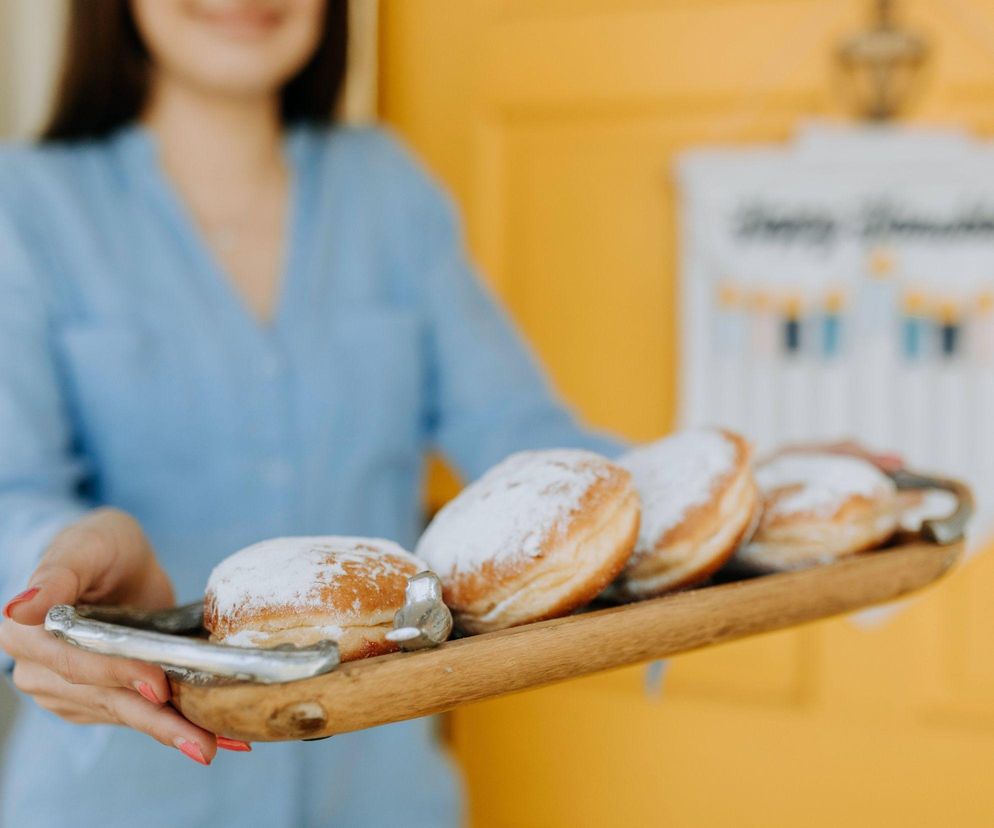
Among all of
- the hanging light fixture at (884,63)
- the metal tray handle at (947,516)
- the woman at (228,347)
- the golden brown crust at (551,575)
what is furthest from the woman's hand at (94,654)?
the hanging light fixture at (884,63)

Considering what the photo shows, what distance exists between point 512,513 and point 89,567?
23cm

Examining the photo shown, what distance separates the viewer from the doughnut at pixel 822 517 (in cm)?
68

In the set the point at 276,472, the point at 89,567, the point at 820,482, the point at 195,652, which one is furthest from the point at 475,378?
the point at 195,652

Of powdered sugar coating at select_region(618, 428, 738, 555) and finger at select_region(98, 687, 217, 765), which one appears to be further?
powdered sugar coating at select_region(618, 428, 738, 555)

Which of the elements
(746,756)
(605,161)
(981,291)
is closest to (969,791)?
(746,756)

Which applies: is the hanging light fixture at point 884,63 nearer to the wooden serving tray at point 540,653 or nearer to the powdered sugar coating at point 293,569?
the wooden serving tray at point 540,653

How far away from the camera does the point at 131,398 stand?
99 centimetres

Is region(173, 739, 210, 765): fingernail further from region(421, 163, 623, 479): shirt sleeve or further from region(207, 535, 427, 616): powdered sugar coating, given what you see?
region(421, 163, 623, 479): shirt sleeve

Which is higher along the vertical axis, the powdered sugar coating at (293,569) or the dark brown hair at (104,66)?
the dark brown hair at (104,66)

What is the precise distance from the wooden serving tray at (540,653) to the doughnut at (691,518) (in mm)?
31

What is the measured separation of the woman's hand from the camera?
46cm

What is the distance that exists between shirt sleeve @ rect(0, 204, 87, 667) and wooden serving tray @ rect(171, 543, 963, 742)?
364 millimetres

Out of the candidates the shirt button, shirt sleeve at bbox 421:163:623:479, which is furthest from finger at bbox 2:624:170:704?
shirt sleeve at bbox 421:163:623:479

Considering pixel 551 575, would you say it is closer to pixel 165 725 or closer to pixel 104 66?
pixel 165 725
